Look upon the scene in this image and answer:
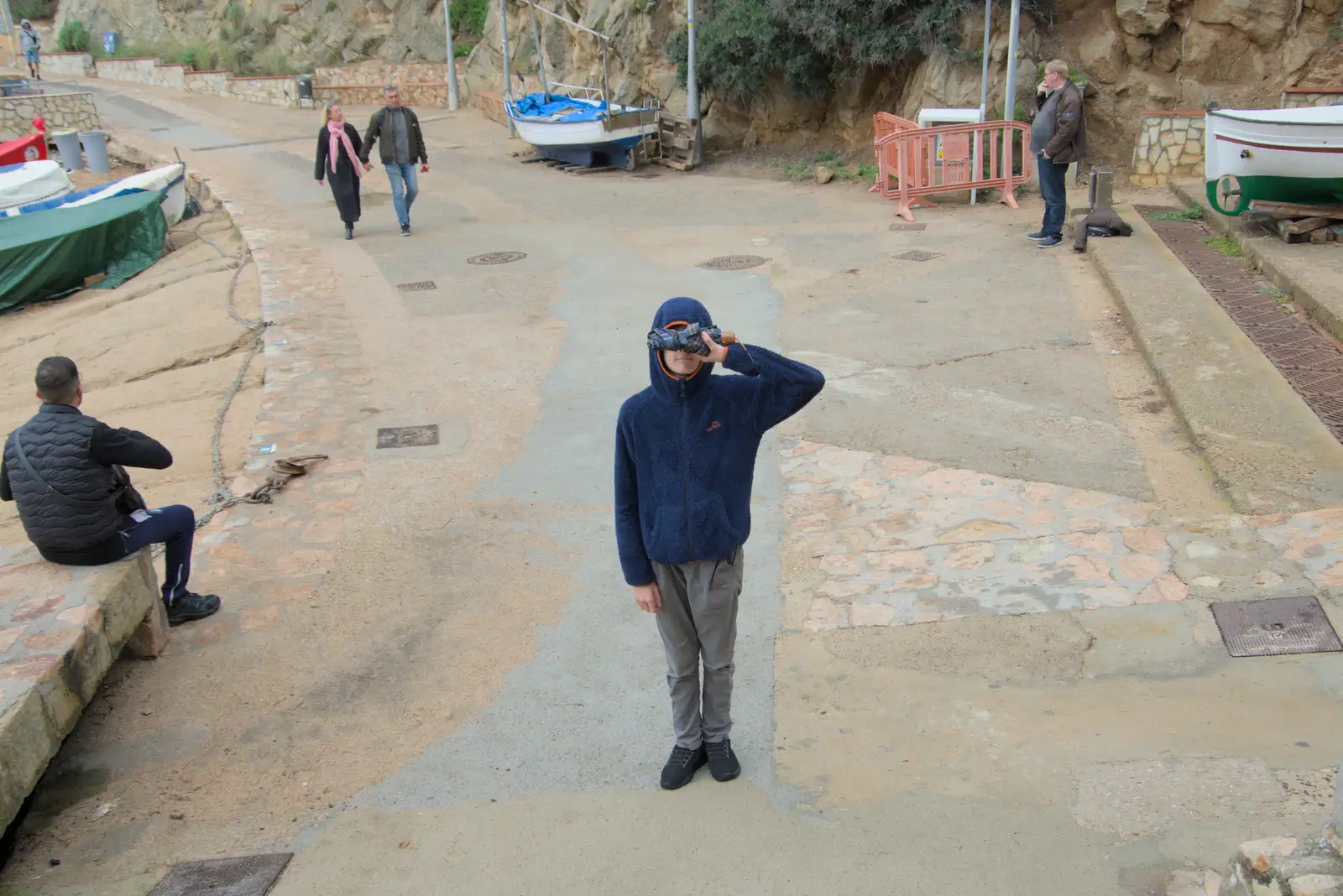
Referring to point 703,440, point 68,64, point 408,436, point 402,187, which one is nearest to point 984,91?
point 402,187

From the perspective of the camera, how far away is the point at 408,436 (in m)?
8.42

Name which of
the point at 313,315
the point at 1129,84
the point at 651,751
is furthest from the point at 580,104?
the point at 651,751

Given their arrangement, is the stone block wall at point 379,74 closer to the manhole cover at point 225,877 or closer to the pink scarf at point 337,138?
the pink scarf at point 337,138

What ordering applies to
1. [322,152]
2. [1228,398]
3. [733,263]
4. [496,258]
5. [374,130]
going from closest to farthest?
[1228,398], [733,263], [496,258], [374,130], [322,152]

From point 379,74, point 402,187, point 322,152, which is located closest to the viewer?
point 322,152

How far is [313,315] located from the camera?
11500mm

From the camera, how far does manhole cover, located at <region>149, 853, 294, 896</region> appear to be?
3.88 meters

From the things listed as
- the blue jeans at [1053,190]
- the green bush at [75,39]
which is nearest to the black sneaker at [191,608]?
the blue jeans at [1053,190]

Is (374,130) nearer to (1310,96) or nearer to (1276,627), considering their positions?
(1310,96)

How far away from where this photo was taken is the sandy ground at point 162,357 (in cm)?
888

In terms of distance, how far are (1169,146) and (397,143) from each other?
32.0ft

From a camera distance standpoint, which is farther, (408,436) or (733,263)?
(733,263)

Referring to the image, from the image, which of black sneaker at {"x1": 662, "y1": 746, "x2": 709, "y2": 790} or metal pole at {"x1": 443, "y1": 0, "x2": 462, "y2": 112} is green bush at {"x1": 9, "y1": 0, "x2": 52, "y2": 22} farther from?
black sneaker at {"x1": 662, "y1": 746, "x2": 709, "y2": 790}

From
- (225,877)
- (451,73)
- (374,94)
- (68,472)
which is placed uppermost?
(451,73)
